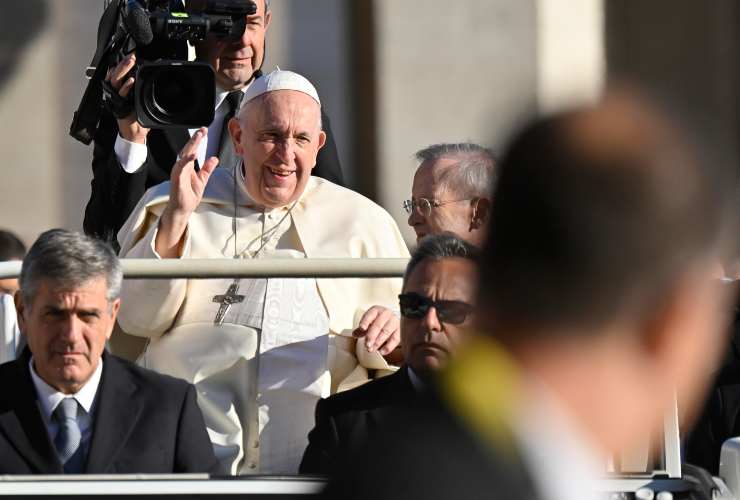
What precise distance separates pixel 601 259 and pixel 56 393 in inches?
120

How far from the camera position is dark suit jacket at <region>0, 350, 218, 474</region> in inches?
149

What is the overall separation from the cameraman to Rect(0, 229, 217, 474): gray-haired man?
2.52 feet

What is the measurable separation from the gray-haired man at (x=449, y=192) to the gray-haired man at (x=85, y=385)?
40.7 inches

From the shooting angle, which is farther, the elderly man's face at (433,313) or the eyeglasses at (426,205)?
the eyeglasses at (426,205)

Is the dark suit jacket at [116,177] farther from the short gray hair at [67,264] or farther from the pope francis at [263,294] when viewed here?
the short gray hair at [67,264]

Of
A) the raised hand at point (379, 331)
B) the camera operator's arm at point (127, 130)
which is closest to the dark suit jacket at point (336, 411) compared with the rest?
the raised hand at point (379, 331)

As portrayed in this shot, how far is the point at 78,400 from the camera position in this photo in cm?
395

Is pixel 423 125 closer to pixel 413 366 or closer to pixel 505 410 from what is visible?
pixel 413 366

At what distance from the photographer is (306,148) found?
4672mm

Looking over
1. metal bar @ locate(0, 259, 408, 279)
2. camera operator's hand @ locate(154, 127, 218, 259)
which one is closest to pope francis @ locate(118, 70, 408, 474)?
camera operator's hand @ locate(154, 127, 218, 259)

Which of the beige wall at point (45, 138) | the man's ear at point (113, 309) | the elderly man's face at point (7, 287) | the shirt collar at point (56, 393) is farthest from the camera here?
the beige wall at point (45, 138)

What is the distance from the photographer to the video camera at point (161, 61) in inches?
181

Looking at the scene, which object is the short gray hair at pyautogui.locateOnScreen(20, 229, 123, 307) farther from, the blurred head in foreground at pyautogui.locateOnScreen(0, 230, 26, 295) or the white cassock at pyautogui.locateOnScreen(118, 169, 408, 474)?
the blurred head in foreground at pyautogui.locateOnScreen(0, 230, 26, 295)

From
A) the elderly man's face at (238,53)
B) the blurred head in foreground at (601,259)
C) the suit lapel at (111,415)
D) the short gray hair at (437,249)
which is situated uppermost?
the elderly man's face at (238,53)
